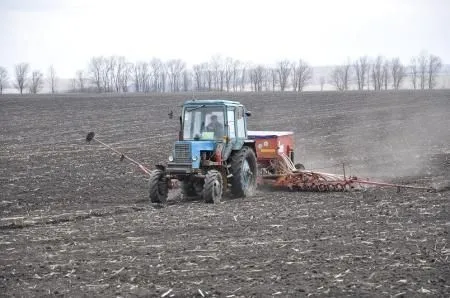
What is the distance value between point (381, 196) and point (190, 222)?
17.5 feet

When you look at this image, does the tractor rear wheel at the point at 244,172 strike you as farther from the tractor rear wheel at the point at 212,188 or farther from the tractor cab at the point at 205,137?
the tractor rear wheel at the point at 212,188

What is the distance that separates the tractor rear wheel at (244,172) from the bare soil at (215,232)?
76cm

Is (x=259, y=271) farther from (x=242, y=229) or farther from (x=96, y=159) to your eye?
(x=96, y=159)

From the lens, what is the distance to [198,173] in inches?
553

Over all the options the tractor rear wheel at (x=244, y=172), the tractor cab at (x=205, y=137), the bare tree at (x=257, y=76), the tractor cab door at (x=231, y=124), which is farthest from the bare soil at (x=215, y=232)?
the bare tree at (x=257, y=76)

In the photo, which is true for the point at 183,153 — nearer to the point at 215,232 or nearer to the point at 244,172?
the point at 244,172

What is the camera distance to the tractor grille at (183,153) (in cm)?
1405

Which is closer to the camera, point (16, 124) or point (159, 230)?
point (159, 230)

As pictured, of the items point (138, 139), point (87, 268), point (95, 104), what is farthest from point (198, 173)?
point (95, 104)

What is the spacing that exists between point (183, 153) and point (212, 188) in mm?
1155

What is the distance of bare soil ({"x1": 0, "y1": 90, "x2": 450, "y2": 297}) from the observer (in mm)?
7012

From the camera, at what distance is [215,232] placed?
33.0ft

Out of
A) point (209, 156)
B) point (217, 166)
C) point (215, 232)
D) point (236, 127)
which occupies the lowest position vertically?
point (215, 232)

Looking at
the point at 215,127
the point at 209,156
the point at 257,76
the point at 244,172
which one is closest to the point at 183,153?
the point at 209,156
